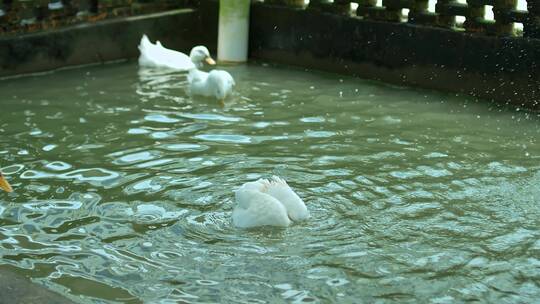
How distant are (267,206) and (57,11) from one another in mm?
6369

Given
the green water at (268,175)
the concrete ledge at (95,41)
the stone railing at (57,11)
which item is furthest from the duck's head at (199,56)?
the stone railing at (57,11)

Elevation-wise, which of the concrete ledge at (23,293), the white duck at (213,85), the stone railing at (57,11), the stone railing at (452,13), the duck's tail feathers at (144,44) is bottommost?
the concrete ledge at (23,293)

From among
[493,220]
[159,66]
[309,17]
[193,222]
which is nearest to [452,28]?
[309,17]

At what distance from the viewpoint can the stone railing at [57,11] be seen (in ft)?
37.4

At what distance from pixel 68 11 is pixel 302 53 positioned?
115 inches

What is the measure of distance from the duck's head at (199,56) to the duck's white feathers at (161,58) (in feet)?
0.20

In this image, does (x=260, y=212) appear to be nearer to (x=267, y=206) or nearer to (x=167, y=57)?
(x=267, y=206)

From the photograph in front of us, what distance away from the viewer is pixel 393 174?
7.62 meters

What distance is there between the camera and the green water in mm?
5613

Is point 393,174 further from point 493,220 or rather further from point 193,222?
point 193,222

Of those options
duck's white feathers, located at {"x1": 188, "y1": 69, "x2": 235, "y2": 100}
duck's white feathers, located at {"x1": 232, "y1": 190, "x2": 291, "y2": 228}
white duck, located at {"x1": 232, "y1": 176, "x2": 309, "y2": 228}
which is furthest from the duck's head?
duck's white feathers, located at {"x1": 232, "y1": 190, "x2": 291, "y2": 228}

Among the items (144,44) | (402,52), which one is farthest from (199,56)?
(402,52)

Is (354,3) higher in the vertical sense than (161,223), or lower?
higher

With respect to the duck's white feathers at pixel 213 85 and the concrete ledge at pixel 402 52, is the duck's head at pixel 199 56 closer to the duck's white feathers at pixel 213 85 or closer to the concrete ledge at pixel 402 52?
the concrete ledge at pixel 402 52
